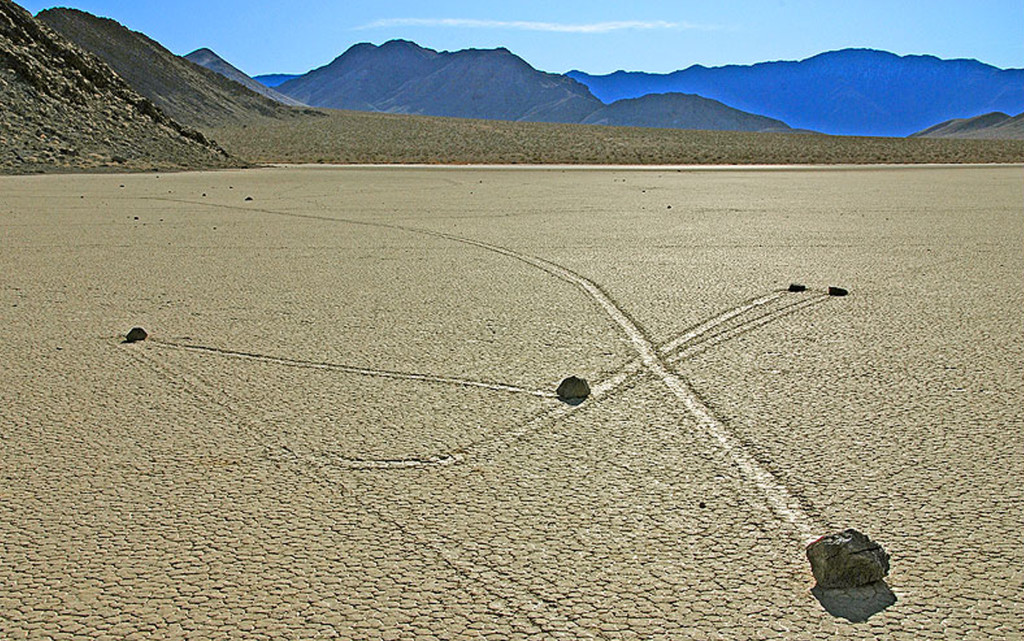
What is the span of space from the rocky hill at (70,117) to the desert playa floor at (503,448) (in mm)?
→ 18430

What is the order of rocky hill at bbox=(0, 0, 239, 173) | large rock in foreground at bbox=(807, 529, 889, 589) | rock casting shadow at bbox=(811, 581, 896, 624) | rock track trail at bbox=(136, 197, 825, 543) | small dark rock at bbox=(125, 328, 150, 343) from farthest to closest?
rocky hill at bbox=(0, 0, 239, 173) → small dark rock at bbox=(125, 328, 150, 343) → rock track trail at bbox=(136, 197, 825, 543) → large rock in foreground at bbox=(807, 529, 889, 589) → rock casting shadow at bbox=(811, 581, 896, 624)

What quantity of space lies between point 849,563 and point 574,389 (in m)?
1.69

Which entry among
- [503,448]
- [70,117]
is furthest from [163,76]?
[503,448]

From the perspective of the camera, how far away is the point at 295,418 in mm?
A: 3732

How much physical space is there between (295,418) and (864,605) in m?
2.16

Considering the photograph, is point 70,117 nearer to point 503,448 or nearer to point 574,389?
point 574,389

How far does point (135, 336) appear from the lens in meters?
5.01

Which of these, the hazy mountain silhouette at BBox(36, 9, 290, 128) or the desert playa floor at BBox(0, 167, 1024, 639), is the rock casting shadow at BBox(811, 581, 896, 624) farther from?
the hazy mountain silhouette at BBox(36, 9, 290, 128)

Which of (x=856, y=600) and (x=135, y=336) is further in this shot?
(x=135, y=336)

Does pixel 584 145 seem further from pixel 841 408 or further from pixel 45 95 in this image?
pixel 841 408

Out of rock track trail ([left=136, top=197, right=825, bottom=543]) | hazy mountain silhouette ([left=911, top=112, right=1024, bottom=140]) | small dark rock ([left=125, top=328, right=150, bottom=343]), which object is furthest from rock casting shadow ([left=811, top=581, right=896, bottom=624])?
hazy mountain silhouette ([left=911, top=112, right=1024, bottom=140])

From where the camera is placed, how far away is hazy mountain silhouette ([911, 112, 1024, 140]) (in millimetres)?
159000

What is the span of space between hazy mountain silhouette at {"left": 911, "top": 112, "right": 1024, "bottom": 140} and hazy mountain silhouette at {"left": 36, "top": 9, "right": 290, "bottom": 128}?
109088mm

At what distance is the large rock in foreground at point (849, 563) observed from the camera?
2.38m
